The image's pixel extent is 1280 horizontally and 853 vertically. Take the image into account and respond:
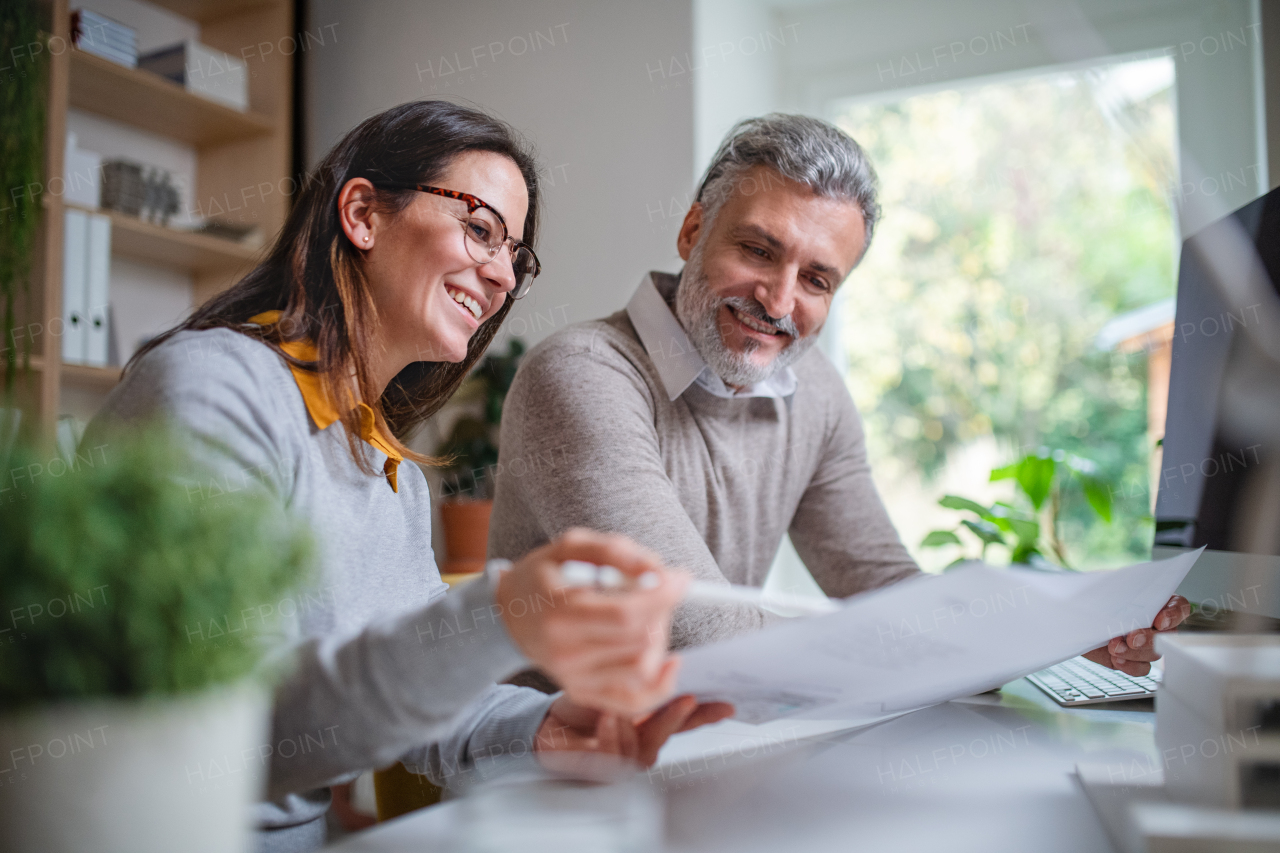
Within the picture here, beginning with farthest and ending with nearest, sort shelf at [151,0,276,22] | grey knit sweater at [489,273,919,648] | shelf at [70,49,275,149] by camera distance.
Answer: shelf at [151,0,276,22]
shelf at [70,49,275,149]
grey knit sweater at [489,273,919,648]

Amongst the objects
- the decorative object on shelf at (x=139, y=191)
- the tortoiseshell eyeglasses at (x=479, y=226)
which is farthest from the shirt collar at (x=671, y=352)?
the decorative object on shelf at (x=139, y=191)

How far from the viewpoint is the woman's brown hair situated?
0.89 meters

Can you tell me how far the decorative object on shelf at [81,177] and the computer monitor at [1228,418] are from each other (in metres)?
2.60

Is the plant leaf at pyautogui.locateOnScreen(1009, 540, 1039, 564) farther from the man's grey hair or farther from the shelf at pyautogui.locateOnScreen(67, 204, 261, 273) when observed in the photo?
the shelf at pyautogui.locateOnScreen(67, 204, 261, 273)

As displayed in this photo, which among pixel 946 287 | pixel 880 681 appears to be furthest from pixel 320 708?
pixel 946 287

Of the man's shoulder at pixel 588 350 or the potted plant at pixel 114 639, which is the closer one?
the potted plant at pixel 114 639

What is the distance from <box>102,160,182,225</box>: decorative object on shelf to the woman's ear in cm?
191

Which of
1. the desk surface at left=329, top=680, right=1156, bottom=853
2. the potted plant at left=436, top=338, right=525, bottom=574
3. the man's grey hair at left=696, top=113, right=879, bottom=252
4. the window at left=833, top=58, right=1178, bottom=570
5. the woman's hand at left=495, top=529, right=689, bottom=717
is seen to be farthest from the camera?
the window at left=833, top=58, right=1178, bottom=570

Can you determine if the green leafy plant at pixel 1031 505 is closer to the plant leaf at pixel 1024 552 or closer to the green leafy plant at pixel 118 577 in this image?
the plant leaf at pixel 1024 552

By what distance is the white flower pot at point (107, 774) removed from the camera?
0.32 metres

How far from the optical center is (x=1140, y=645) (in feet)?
3.32

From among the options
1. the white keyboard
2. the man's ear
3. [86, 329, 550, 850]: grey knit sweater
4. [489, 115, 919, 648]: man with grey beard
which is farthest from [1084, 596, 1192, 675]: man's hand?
the man's ear

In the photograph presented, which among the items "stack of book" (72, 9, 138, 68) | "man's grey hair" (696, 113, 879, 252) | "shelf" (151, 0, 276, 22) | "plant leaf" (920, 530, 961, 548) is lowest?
Answer: "plant leaf" (920, 530, 961, 548)

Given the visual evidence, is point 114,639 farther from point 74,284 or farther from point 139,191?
point 139,191
